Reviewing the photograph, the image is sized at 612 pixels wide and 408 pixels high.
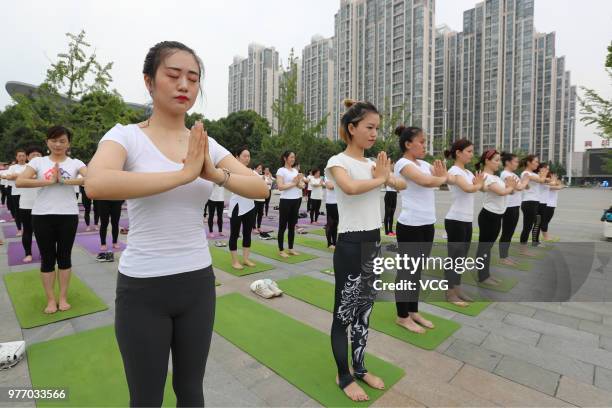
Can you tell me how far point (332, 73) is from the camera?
79.6 meters

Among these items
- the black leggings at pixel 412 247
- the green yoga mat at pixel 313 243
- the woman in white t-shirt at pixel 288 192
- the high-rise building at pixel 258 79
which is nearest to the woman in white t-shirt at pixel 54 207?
the woman in white t-shirt at pixel 288 192

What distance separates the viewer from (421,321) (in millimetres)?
3836

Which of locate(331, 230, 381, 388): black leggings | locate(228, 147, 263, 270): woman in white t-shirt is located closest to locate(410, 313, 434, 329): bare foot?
locate(331, 230, 381, 388): black leggings

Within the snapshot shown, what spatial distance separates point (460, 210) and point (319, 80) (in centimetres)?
8210

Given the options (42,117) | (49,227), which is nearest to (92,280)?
(49,227)

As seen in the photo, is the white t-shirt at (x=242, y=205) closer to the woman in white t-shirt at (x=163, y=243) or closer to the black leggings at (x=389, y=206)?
the woman in white t-shirt at (x=163, y=243)

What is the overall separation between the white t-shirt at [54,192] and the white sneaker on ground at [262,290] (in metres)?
2.57

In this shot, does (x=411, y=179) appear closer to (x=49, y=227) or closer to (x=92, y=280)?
(x=49, y=227)

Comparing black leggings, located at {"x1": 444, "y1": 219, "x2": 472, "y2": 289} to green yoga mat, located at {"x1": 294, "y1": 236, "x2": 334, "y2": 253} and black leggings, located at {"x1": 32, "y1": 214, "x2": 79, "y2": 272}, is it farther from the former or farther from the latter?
black leggings, located at {"x1": 32, "y1": 214, "x2": 79, "y2": 272}

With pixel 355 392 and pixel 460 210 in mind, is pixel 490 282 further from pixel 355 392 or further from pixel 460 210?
pixel 355 392

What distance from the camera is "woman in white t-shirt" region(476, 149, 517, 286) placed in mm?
5359

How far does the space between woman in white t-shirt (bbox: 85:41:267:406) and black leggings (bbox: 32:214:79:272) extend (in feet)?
10.6

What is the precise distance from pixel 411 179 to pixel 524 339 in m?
2.21

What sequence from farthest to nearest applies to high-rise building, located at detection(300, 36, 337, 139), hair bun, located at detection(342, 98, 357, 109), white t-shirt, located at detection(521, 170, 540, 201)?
high-rise building, located at detection(300, 36, 337, 139) < white t-shirt, located at detection(521, 170, 540, 201) < hair bun, located at detection(342, 98, 357, 109)
